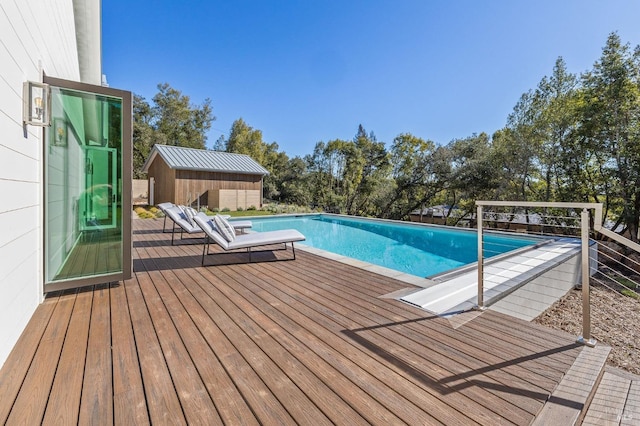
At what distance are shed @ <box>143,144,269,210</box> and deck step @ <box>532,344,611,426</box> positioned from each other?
1416 centimetres

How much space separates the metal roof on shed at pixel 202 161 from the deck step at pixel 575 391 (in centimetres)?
1477

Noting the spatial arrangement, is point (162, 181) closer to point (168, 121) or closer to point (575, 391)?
point (168, 121)

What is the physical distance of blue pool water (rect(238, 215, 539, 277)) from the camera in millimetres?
6613

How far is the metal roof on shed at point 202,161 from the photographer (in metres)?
14.4

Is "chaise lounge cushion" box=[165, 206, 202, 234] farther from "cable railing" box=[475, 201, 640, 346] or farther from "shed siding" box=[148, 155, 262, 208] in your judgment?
"shed siding" box=[148, 155, 262, 208]

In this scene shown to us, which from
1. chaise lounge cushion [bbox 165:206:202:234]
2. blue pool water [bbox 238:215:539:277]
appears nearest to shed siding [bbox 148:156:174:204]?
blue pool water [bbox 238:215:539:277]

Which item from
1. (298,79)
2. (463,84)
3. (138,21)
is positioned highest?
(138,21)

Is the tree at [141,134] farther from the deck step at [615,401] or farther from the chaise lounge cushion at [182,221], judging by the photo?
the deck step at [615,401]

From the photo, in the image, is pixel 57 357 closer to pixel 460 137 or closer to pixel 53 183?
pixel 53 183

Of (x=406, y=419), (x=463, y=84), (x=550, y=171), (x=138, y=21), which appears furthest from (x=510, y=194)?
(x=138, y=21)

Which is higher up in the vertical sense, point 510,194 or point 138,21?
point 138,21

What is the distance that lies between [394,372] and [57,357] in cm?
202

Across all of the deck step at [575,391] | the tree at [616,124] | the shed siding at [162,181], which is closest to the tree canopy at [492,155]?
the tree at [616,124]

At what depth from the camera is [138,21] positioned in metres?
15.1
